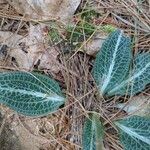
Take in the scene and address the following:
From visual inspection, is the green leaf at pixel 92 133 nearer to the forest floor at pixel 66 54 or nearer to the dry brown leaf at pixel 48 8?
the forest floor at pixel 66 54

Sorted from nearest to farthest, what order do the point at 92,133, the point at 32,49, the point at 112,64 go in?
the point at 92,133 → the point at 112,64 → the point at 32,49

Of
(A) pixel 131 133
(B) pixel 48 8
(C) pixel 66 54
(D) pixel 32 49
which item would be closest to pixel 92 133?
(A) pixel 131 133

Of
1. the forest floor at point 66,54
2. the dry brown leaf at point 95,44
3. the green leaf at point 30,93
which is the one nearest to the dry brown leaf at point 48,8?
the forest floor at point 66,54

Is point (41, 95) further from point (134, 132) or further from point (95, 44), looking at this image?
point (134, 132)

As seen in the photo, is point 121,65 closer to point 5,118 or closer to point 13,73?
point 13,73

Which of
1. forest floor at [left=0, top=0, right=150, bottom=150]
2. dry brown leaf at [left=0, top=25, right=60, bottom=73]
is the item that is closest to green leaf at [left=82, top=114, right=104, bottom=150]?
forest floor at [left=0, top=0, right=150, bottom=150]

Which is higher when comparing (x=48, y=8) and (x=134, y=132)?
(x=48, y=8)

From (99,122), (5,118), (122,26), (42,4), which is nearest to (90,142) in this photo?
(99,122)
